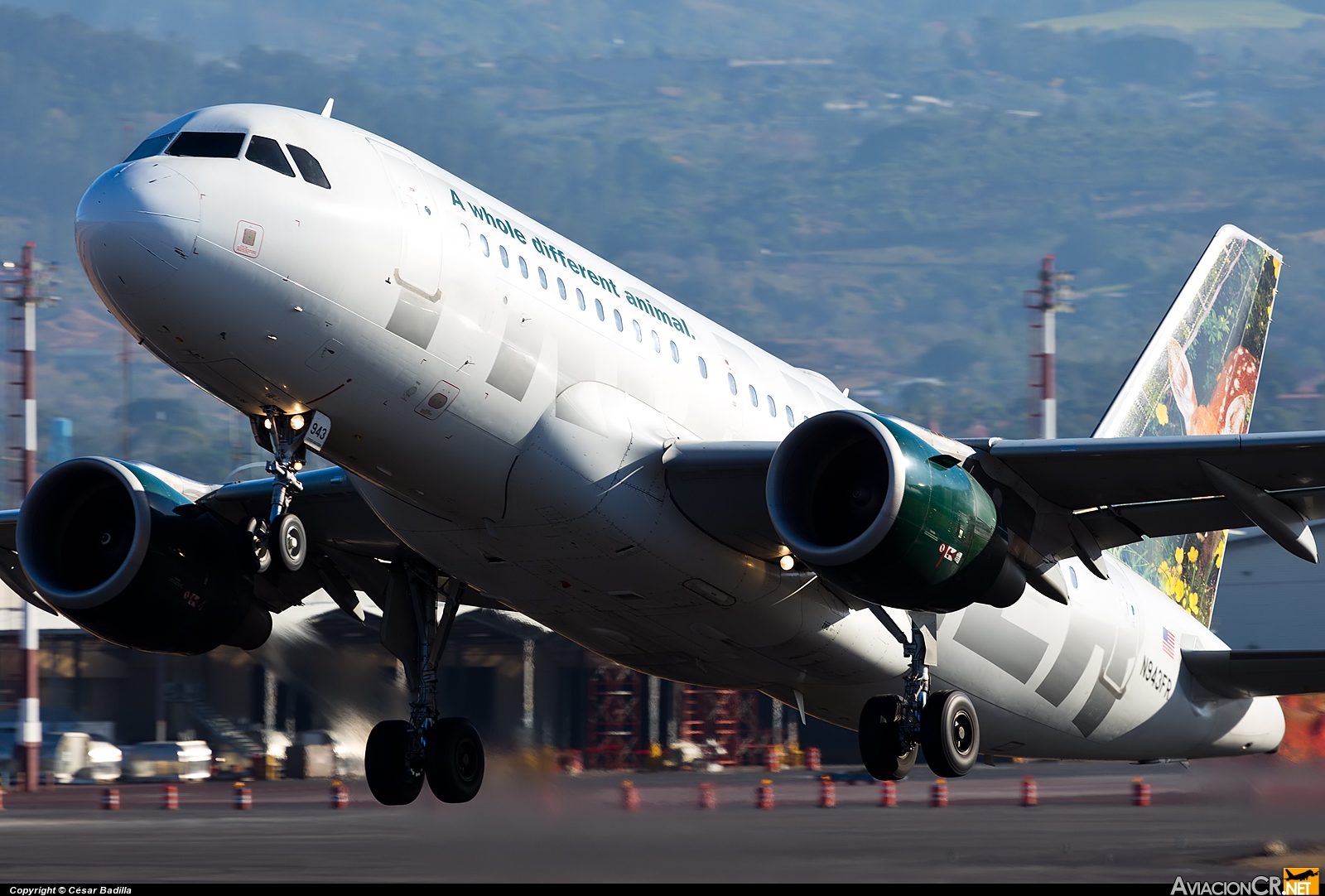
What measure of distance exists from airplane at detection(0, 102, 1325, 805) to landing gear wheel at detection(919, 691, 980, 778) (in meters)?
0.05

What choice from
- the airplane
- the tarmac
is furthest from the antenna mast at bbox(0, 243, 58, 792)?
the airplane

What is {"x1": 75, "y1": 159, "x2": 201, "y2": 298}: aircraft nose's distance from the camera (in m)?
15.4

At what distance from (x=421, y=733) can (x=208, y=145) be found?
30.8 ft

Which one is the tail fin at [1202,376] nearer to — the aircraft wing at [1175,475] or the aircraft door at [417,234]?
the aircraft wing at [1175,475]

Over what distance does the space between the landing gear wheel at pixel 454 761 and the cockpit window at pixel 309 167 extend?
877cm

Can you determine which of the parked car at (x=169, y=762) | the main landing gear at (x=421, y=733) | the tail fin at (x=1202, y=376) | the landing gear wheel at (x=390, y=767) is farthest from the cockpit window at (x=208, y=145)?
the parked car at (x=169, y=762)

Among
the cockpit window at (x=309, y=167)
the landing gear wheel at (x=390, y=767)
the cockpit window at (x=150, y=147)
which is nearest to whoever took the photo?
the cockpit window at (x=150, y=147)

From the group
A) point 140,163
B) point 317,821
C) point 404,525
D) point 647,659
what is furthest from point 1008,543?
point 317,821

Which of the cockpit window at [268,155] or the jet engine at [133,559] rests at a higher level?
the cockpit window at [268,155]

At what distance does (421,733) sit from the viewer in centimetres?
2248

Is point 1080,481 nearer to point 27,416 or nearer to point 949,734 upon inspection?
point 949,734

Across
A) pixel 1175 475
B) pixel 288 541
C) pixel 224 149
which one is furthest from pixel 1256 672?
pixel 224 149

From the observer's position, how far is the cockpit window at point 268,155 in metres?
16.2

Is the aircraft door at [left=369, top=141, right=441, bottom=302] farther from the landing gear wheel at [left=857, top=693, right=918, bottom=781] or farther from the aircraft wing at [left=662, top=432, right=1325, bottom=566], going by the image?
the landing gear wheel at [left=857, top=693, right=918, bottom=781]
